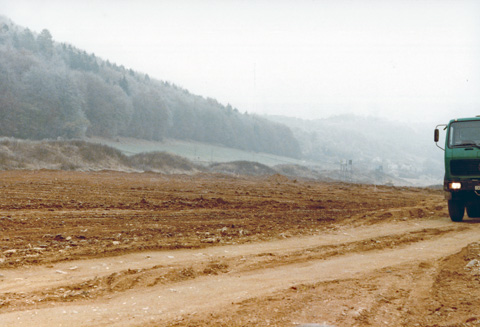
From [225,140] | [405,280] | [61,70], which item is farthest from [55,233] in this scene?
[225,140]

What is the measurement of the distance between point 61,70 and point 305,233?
62.9 m

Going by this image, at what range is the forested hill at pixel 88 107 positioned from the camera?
194 feet

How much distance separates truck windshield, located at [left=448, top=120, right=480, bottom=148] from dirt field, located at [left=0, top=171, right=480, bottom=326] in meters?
2.62

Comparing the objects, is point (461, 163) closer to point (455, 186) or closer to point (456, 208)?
point (455, 186)

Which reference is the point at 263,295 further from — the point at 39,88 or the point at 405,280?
the point at 39,88

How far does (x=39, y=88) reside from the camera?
61.2m

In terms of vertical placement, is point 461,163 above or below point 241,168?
above

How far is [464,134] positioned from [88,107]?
63767 mm

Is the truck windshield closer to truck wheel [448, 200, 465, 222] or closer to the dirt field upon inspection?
truck wheel [448, 200, 465, 222]

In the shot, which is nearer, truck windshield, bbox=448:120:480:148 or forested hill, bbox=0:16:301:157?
truck windshield, bbox=448:120:480:148

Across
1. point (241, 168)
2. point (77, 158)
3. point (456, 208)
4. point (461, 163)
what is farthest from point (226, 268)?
point (241, 168)

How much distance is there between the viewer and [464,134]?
15.0 meters

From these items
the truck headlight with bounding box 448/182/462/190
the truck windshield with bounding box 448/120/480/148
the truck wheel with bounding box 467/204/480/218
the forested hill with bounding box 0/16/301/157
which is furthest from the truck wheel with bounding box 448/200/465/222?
the forested hill with bounding box 0/16/301/157

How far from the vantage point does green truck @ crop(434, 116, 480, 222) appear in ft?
47.9
